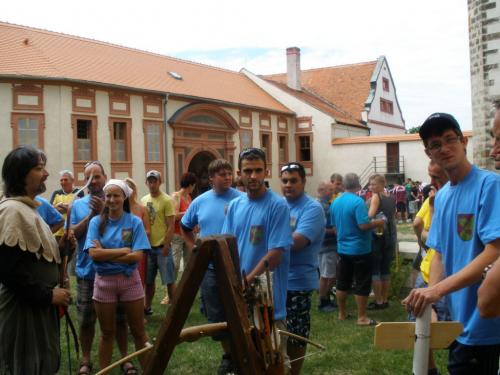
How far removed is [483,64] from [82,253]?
12501mm

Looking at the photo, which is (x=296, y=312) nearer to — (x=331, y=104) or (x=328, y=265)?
(x=328, y=265)

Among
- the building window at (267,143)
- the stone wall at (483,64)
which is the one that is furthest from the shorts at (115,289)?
the building window at (267,143)

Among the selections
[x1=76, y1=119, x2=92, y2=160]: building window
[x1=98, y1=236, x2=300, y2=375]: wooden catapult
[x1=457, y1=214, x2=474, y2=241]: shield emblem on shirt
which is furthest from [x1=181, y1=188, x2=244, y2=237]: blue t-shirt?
[x1=76, y1=119, x2=92, y2=160]: building window

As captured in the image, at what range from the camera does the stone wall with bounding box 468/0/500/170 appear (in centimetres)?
1371

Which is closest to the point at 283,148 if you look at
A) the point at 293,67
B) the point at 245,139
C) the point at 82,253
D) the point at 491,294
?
the point at 245,139

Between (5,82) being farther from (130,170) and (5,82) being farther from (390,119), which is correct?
(390,119)

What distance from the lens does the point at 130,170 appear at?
22.4 metres

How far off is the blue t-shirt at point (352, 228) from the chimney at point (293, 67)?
100 feet

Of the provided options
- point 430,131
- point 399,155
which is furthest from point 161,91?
point 430,131

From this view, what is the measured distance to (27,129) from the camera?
63.6 ft

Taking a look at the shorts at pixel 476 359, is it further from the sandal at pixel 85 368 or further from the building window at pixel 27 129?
the building window at pixel 27 129

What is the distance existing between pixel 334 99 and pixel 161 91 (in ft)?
61.3

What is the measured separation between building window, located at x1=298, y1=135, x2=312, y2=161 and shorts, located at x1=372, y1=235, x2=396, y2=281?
2531 cm

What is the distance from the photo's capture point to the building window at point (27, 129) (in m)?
19.0
